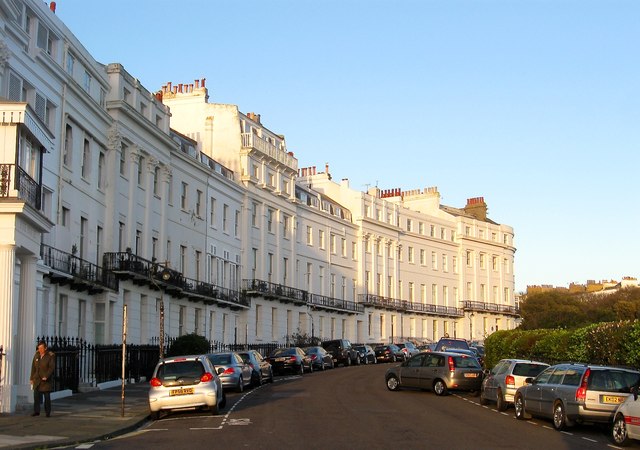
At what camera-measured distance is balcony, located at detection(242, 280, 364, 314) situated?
62.0 metres

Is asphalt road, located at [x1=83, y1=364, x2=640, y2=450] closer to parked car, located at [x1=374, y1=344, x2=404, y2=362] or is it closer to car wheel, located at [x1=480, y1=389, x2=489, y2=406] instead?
car wheel, located at [x1=480, y1=389, x2=489, y2=406]

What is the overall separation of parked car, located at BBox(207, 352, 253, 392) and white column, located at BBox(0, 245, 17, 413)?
9.84 meters

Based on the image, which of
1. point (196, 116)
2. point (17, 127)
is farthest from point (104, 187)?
point (196, 116)

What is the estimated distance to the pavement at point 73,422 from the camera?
17.6 meters

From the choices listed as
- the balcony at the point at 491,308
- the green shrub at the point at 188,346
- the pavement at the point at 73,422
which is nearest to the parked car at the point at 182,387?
the pavement at the point at 73,422

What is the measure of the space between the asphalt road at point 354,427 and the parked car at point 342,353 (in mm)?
27884

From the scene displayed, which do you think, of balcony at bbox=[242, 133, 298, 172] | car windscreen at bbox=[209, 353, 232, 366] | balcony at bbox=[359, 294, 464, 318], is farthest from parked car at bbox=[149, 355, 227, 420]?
balcony at bbox=[359, 294, 464, 318]

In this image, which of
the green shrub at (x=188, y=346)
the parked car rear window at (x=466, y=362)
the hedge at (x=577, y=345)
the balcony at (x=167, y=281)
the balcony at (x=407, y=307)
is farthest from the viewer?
the balcony at (x=407, y=307)

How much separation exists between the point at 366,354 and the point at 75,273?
2941 centimetres

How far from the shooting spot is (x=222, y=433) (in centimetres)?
1927

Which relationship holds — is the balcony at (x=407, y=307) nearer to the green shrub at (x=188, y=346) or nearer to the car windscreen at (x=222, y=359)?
the green shrub at (x=188, y=346)

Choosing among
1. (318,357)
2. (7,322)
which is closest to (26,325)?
(7,322)

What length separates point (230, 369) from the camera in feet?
105

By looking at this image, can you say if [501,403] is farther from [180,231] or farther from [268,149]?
Result: [268,149]
